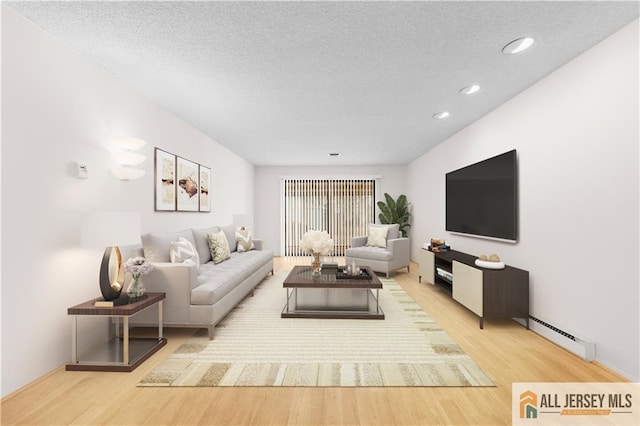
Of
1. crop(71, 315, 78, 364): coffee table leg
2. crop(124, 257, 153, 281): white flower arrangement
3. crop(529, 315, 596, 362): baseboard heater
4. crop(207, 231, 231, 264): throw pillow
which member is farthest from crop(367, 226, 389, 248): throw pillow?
crop(71, 315, 78, 364): coffee table leg

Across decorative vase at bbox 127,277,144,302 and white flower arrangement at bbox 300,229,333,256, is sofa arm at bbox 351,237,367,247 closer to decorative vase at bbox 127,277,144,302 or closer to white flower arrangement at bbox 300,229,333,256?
white flower arrangement at bbox 300,229,333,256

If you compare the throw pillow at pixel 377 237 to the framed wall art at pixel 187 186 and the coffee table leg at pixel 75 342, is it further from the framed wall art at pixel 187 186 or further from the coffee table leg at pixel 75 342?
the coffee table leg at pixel 75 342

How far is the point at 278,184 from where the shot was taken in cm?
827

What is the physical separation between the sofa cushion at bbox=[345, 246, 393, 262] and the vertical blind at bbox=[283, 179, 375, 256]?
90.6 inches

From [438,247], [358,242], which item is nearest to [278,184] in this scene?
[358,242]

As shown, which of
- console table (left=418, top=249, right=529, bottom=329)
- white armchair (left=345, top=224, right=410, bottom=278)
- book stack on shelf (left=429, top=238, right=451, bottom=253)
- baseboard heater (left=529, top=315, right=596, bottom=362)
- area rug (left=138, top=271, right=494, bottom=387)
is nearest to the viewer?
area rug (left=138, top=271, right=494, bottom=387)

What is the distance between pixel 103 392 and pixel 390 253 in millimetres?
4459

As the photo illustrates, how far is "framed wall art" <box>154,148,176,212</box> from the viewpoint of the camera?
12.1ft

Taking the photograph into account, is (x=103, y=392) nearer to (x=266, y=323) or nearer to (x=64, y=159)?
(x=266, y=323)

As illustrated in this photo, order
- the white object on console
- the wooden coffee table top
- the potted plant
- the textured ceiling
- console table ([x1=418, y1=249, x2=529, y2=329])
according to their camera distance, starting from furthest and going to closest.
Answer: the potted plant < the wooden coffee table top < the white object on console < console table ([x1=418, y1=249, x2=529, y2=329]) < the textured ceiling

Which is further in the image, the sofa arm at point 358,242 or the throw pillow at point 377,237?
the sofa arm at point 358,242

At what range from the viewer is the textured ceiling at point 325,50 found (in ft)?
6.38

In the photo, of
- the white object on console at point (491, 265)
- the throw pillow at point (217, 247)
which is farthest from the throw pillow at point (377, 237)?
the throw pillow at point (217, 247)

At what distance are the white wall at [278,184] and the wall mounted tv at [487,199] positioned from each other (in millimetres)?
3117
